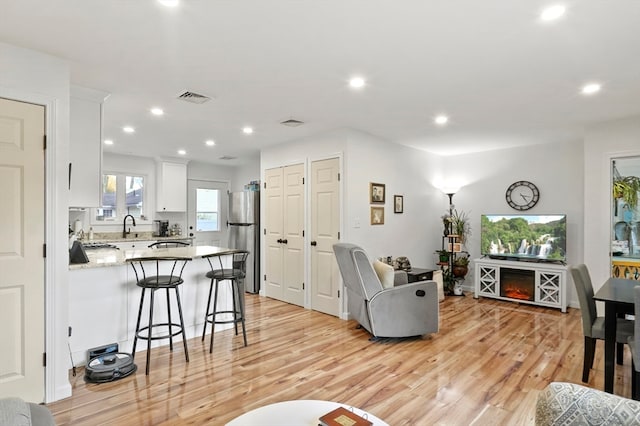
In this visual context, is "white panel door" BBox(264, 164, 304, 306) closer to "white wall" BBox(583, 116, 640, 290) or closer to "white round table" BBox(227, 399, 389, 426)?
"white round table" BBox(227, 399, 389, 426)

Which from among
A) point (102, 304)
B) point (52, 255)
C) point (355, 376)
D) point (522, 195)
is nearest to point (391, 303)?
point (355, 376)

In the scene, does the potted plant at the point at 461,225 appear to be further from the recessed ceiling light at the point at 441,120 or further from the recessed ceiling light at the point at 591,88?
the recessed ceiling light at the point at 591,88

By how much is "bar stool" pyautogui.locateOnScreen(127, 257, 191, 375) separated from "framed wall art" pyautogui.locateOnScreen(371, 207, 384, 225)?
8.24 ft

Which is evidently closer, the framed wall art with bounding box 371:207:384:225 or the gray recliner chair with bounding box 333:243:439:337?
the gray recliner chair with bounding box 333:243:439:337

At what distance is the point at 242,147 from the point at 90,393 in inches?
162

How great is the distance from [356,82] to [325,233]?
88.8 inches

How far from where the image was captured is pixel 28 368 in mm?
2393

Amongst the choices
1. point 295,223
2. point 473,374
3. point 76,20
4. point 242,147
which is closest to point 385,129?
point 295,223

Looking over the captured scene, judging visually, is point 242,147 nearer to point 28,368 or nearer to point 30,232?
point 30,232

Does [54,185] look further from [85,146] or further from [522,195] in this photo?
[522,195]

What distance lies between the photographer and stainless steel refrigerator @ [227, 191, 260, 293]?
6.02 m

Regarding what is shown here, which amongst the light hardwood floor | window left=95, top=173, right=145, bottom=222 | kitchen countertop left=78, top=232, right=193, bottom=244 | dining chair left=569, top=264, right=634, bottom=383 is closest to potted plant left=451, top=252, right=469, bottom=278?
the light hardwood floor

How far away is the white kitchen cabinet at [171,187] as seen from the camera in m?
6.75

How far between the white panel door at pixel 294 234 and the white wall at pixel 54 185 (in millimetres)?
2997
